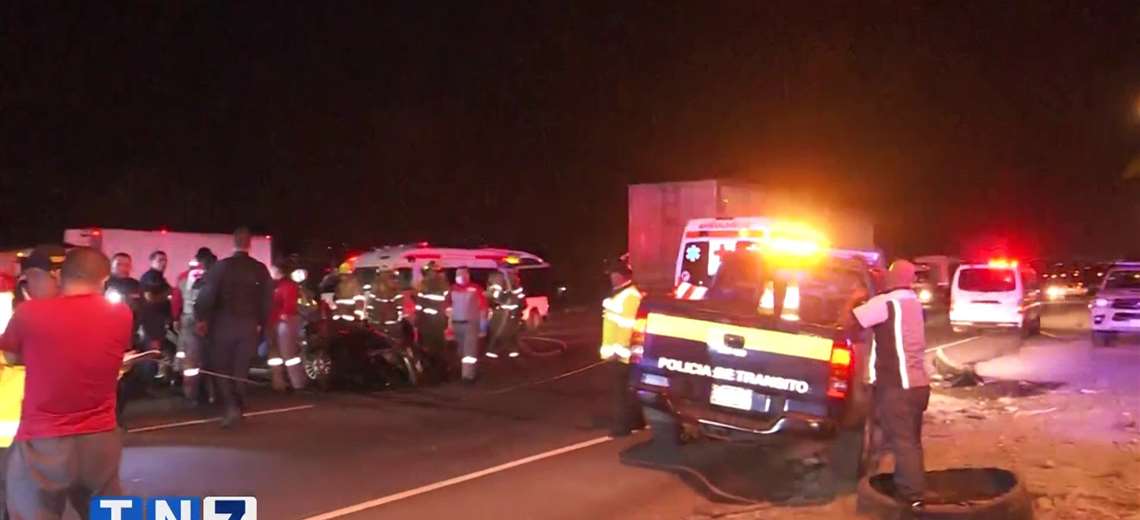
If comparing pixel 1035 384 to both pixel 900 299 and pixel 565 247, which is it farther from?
pixel 565 247

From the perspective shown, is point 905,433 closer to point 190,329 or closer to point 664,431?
point 664,431

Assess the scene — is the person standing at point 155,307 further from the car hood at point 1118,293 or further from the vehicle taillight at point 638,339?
the car hood at point 1118,293

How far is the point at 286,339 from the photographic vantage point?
1419cm

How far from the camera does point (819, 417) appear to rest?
27.7ft

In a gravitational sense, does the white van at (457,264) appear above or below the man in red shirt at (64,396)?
below

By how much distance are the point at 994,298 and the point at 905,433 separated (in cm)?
1854

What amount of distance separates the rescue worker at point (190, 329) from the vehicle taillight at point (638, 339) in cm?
542

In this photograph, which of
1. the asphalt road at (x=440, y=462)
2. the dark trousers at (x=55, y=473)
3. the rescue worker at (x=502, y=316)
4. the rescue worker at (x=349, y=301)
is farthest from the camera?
the rescue worker at (x=502, y=316)

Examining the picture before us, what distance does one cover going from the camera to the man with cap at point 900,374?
771cm

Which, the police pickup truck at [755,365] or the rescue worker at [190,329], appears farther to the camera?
the rescue worker at [190,329]

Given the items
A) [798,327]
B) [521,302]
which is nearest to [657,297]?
[798,327]

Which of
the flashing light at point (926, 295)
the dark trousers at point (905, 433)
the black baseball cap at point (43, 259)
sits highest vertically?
the black baseball cap at point (43, 259)

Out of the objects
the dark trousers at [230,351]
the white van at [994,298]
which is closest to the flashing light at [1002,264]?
the white van at [994,298]

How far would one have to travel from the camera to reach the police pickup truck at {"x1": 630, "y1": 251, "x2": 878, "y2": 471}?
8477mm
